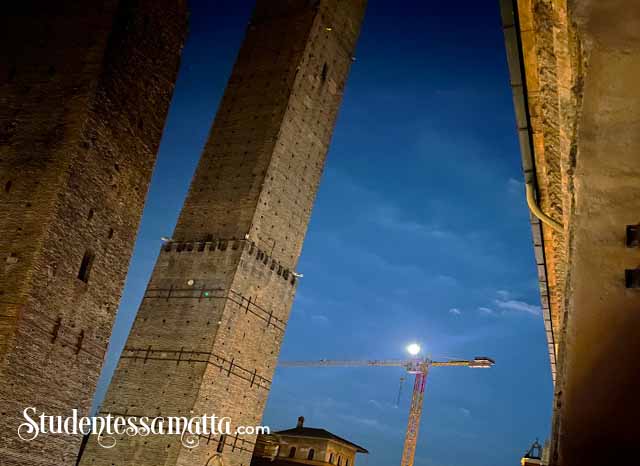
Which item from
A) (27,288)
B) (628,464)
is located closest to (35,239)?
(27,288)

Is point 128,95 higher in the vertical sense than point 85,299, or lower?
higher

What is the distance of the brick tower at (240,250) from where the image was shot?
51.0 feet

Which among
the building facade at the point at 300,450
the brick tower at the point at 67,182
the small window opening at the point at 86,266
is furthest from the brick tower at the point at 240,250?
the building facade at the point at 300,450

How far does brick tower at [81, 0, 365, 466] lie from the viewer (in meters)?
15.6

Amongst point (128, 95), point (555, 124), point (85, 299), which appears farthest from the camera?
point (128, 95)

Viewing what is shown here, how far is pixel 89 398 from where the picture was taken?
37.1ft

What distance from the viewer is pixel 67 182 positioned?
419 inches

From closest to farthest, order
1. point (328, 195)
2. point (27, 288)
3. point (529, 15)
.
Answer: point (529, 15)
point (27, 288)
point (328, 195)

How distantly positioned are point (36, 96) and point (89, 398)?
5814mm

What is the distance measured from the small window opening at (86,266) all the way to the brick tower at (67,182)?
0.02 meters

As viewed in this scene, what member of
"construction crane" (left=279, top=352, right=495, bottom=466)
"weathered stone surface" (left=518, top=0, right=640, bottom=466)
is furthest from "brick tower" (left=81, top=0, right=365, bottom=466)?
"construction crane" (left=279, top=352, right=495, bottom=466)

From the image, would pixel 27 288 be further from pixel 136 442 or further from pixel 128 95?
pixel 136 442

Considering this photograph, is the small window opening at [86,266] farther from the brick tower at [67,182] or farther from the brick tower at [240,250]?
the brick tower at [240,250]

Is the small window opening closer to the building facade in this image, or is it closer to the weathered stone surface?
the weathered stone surface
